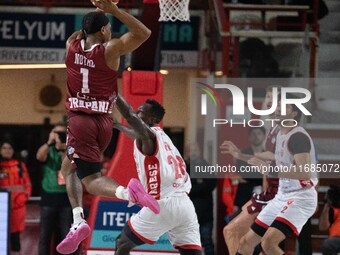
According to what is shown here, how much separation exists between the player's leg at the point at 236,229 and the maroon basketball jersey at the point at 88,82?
10.9ft

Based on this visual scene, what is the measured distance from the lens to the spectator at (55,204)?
13535mm

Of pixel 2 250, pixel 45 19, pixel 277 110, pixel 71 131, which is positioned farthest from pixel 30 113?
pixel 71 131

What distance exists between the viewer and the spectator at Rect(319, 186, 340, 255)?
42.3 feet

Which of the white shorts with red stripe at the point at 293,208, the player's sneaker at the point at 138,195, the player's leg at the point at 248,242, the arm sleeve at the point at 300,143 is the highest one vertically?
the arm sleeve at the point at 300,143

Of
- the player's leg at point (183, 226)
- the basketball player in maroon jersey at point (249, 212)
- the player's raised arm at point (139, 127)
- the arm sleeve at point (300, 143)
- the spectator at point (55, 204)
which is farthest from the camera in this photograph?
the spectator at point (55, 204)

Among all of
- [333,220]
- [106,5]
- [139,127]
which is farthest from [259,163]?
[106,5]

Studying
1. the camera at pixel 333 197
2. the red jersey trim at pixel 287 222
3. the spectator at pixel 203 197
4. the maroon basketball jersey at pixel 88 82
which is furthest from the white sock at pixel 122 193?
the spectator at pixel 203 197

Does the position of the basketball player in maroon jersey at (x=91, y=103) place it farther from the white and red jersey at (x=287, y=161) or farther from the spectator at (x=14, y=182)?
the spectator at (x=14, y=182)

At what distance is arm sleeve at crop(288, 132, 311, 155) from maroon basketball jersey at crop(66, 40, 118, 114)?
2668 mm

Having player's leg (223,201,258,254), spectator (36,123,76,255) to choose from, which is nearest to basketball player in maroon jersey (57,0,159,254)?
player's leg (223,201,258,254)

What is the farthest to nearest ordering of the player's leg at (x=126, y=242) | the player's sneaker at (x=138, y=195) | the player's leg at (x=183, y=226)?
the player's leg at (x=126, y=242), the player's leg at (x=183, y=226), the player's sneaker at (x=138, y=195)

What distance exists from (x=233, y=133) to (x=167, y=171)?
199 inches

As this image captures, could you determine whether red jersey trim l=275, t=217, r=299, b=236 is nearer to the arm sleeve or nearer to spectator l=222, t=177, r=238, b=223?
the arm sleeve

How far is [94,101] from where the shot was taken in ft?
31.9
